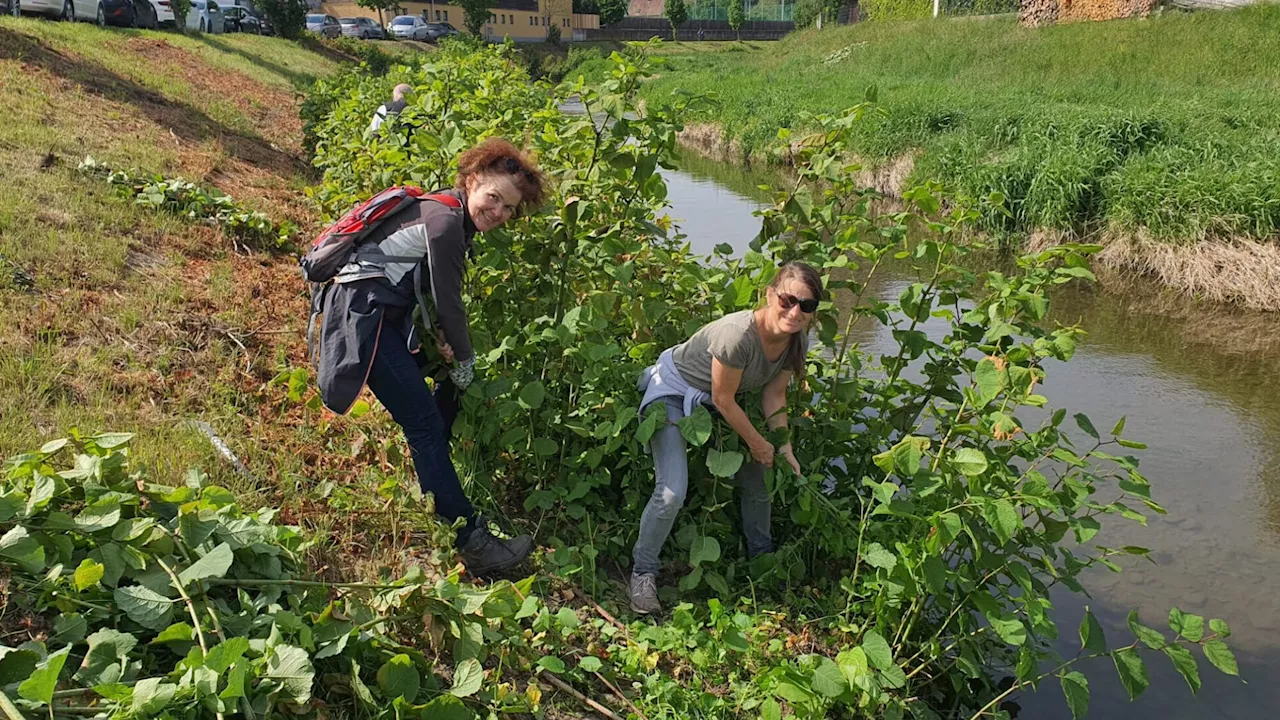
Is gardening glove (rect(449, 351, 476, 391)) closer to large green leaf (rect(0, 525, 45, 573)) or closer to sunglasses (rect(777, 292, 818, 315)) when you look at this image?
sunglasses (rect(777, 292, 818, 315))

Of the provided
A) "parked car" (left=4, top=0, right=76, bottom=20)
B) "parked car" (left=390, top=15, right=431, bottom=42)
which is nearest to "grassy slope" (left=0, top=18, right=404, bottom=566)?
"parked car" (left=4, top=0, right=76, bottom=20)

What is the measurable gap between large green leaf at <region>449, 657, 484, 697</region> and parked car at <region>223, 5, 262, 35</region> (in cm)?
2986

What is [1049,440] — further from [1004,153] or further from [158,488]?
[1004,153]

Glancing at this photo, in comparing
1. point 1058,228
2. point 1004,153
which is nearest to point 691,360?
point 1058,228

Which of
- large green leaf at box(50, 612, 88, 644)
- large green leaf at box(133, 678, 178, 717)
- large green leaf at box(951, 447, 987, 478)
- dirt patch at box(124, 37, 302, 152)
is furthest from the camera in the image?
dirt patch at box(124, 37, 302, 152)

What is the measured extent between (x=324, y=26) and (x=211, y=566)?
40.8m

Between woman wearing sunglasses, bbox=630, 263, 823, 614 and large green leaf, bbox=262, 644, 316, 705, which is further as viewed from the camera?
woman wearing sunglasses, bbox=630, 263, 823, 614

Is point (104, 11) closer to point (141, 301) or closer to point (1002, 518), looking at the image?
point (141, 301)

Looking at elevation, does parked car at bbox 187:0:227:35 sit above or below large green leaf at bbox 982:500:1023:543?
above

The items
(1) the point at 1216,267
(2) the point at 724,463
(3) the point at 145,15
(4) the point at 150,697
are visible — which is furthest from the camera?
(3) the point at 145,15

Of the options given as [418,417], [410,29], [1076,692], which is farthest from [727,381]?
[410,29]

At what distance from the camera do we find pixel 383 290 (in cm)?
312

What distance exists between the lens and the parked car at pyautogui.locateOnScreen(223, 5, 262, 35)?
91.6ft

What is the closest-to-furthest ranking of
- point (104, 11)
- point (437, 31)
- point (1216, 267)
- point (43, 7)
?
point (1216, 267)
point (43, 7)
point (104, 11)
point (437, 31)
